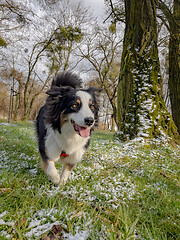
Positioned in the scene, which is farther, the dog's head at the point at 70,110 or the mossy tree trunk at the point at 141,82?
the mossy tree trunk at the point at 141,82

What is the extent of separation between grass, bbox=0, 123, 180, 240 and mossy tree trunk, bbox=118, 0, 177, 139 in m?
0.90

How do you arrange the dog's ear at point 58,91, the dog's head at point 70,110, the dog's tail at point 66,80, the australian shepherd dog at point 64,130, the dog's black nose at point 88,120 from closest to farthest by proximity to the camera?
the dog's black nose at point 88,120, the dog's head at point 70,110, the australian shepherd dog at point 64,130, the dog's ear at point 58,91, the dog's tail at point 66,80

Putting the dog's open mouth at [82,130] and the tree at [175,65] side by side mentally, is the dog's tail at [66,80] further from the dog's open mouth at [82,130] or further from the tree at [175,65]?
the tree at [175,65]

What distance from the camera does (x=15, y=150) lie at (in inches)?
167

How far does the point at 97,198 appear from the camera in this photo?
2.30 meters

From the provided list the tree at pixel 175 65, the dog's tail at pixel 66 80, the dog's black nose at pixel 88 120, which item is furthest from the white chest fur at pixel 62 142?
the tree at pixel 175 65

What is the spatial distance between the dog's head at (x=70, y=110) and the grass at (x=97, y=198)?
89 cm

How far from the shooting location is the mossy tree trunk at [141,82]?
497 cm

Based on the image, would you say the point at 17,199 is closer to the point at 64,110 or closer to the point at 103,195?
the point at 103,195

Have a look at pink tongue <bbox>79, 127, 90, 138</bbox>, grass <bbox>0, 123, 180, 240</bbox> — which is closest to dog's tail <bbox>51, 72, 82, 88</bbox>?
pink tongue <bbox>79, 127, 90, 138</bbox>

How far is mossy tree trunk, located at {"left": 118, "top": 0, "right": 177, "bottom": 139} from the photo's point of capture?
196 inches

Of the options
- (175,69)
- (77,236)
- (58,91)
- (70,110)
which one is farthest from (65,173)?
(175,69)

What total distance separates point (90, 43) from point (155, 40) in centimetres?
1625

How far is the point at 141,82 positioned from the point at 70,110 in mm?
3346
